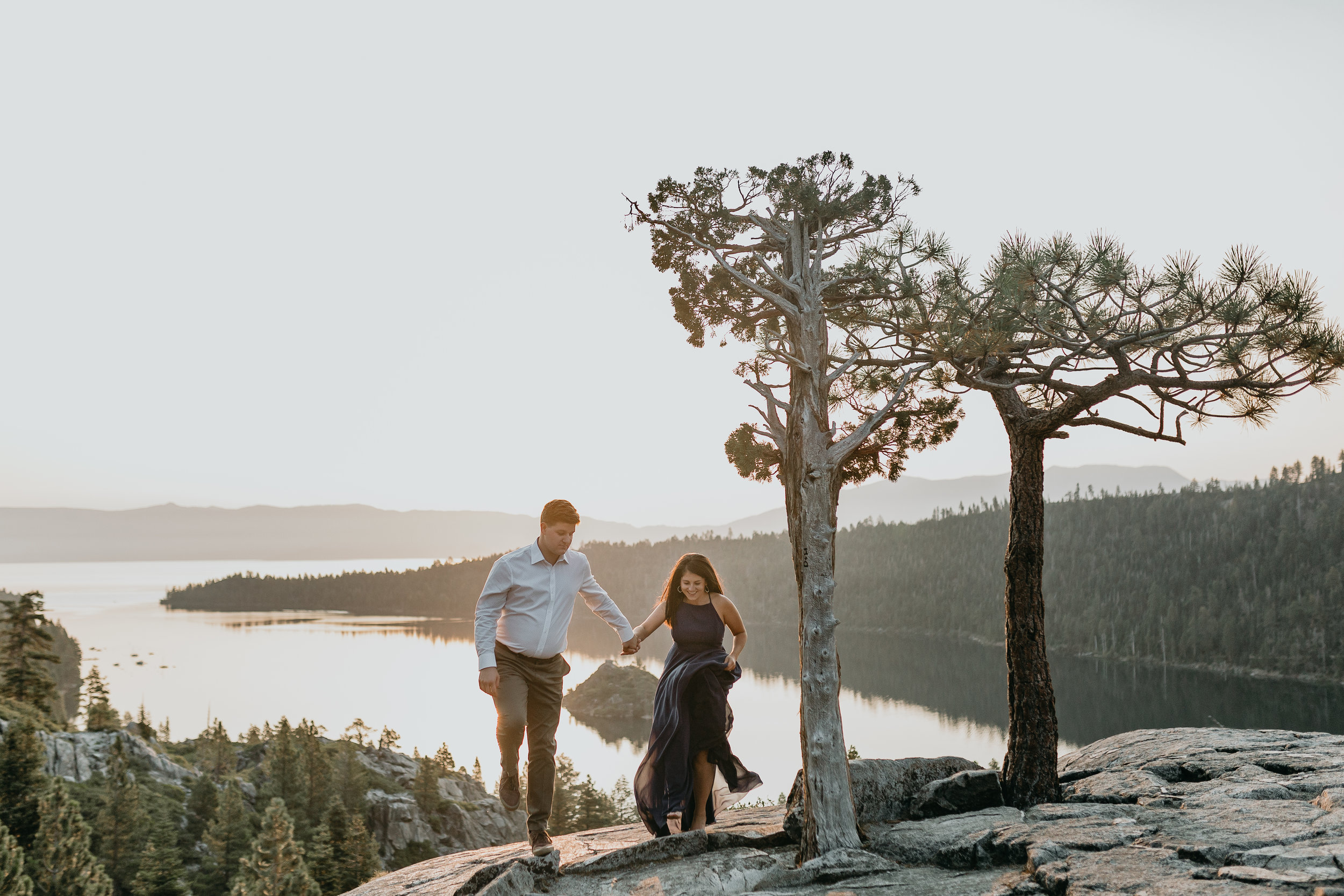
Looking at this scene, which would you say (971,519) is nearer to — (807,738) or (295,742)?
(295,742)

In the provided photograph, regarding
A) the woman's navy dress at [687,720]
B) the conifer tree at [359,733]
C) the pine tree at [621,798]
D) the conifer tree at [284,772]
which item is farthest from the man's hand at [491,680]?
the conifer tree at [359,733]

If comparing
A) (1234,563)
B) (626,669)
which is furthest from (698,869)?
(1234,563)

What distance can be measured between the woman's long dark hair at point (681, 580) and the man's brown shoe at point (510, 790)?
162cm

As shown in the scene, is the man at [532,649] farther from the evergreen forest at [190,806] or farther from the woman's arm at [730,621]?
the evergreen forest at [190,806]

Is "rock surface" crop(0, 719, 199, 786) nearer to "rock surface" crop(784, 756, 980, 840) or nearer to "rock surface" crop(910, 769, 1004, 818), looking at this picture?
"rock surface" crop(784, 756, 980, 840)

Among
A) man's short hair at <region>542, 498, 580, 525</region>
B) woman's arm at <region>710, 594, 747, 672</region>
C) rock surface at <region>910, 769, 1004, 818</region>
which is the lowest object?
rock surface at <region>910, 769, 1004, 818</region>

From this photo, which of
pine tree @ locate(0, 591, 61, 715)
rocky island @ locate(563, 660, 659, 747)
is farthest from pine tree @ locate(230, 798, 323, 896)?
rocky island @ locate(563, 660, 659, 747)

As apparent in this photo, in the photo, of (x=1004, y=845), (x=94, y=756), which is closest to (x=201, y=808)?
(x=94, y=756)

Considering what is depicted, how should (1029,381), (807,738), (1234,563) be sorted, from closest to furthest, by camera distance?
1. (807,738)
2. (1029,381)
3. (1234,563)

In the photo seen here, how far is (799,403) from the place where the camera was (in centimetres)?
655

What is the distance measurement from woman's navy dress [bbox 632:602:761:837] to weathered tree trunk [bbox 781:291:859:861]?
0.59 m

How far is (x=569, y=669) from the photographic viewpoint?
5.74 meters

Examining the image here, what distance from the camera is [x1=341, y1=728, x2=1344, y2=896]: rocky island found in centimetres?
427

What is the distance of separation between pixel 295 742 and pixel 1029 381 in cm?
5293
